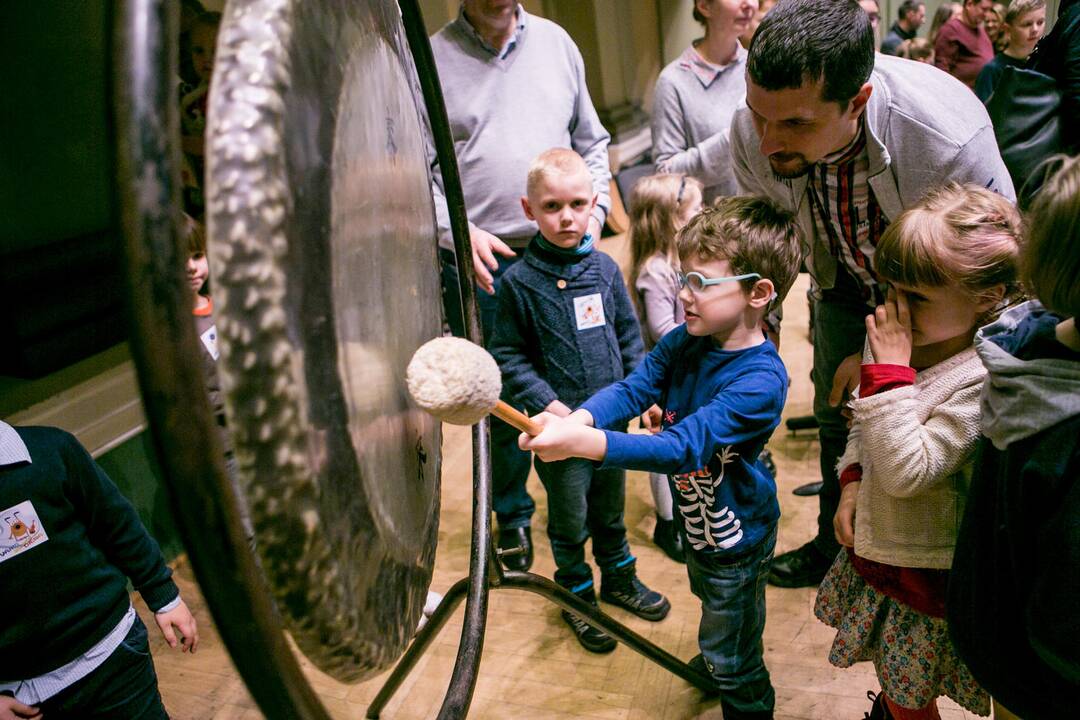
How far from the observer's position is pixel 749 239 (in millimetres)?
1140

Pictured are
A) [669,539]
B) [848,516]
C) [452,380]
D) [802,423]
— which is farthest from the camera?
[802,423]

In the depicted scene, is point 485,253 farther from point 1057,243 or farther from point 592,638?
point 1057,243

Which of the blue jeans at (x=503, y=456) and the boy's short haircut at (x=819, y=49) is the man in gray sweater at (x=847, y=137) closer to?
the boy's short haircut at (x=819, y=49)

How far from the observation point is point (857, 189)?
132 cm

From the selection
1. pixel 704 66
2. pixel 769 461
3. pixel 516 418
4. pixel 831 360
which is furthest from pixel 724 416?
pixel 704 66

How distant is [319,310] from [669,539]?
5.62ft

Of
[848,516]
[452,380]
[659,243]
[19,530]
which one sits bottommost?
[848,516]

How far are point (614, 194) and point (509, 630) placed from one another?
368 centimetres

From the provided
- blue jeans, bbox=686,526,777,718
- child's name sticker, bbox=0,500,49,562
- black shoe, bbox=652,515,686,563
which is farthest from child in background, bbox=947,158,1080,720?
child's name sticker, bbox=0,500,49,562

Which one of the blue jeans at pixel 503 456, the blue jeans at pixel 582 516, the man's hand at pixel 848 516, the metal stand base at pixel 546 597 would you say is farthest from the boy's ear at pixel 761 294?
the blue jeans at pixel 503 456

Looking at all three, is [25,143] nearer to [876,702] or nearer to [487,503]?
[487,503]

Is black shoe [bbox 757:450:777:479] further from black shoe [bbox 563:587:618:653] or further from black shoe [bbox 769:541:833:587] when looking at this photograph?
black shoe [bbox 563:587:618:653]

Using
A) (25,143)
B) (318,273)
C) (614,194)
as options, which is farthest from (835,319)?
(614,194)

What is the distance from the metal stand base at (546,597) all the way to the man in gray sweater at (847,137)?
2.00 feet
